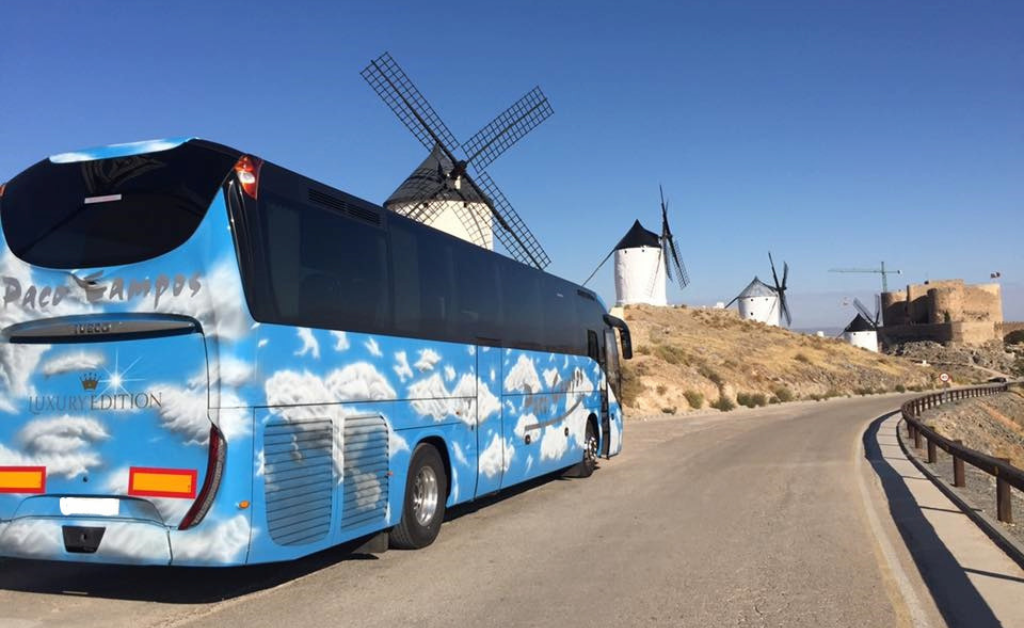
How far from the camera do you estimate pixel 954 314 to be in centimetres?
11956

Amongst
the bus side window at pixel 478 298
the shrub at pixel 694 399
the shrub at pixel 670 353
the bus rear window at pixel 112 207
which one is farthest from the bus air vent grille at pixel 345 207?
the shrub at pixel 670 353

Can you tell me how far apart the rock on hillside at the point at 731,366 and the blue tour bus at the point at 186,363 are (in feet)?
105

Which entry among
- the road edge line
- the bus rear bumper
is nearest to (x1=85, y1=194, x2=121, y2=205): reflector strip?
the bus rear bumper

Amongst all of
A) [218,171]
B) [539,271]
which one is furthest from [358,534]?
[539,271]

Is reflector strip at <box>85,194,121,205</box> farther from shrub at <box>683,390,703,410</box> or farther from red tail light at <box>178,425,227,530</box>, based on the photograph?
shrub at <box>683,390,703,410</box>

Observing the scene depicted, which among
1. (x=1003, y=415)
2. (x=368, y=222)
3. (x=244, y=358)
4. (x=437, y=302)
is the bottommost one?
(x=1003, y=415)

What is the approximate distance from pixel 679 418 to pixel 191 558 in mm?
31987

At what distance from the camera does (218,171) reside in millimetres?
6410

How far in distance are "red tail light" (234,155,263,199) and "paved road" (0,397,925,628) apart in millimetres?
3407

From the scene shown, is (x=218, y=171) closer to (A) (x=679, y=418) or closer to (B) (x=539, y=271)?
(B) (x=539, y=271)

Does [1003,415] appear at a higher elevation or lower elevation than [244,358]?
lower

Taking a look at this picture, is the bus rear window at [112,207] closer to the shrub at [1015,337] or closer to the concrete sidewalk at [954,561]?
the concrete sidewalk at [954,561]

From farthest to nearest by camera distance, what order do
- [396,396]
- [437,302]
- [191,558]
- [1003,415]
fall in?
[1003,415] → [437,302] → [396,396] → [191,558]

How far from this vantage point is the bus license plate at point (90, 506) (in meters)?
6.17
